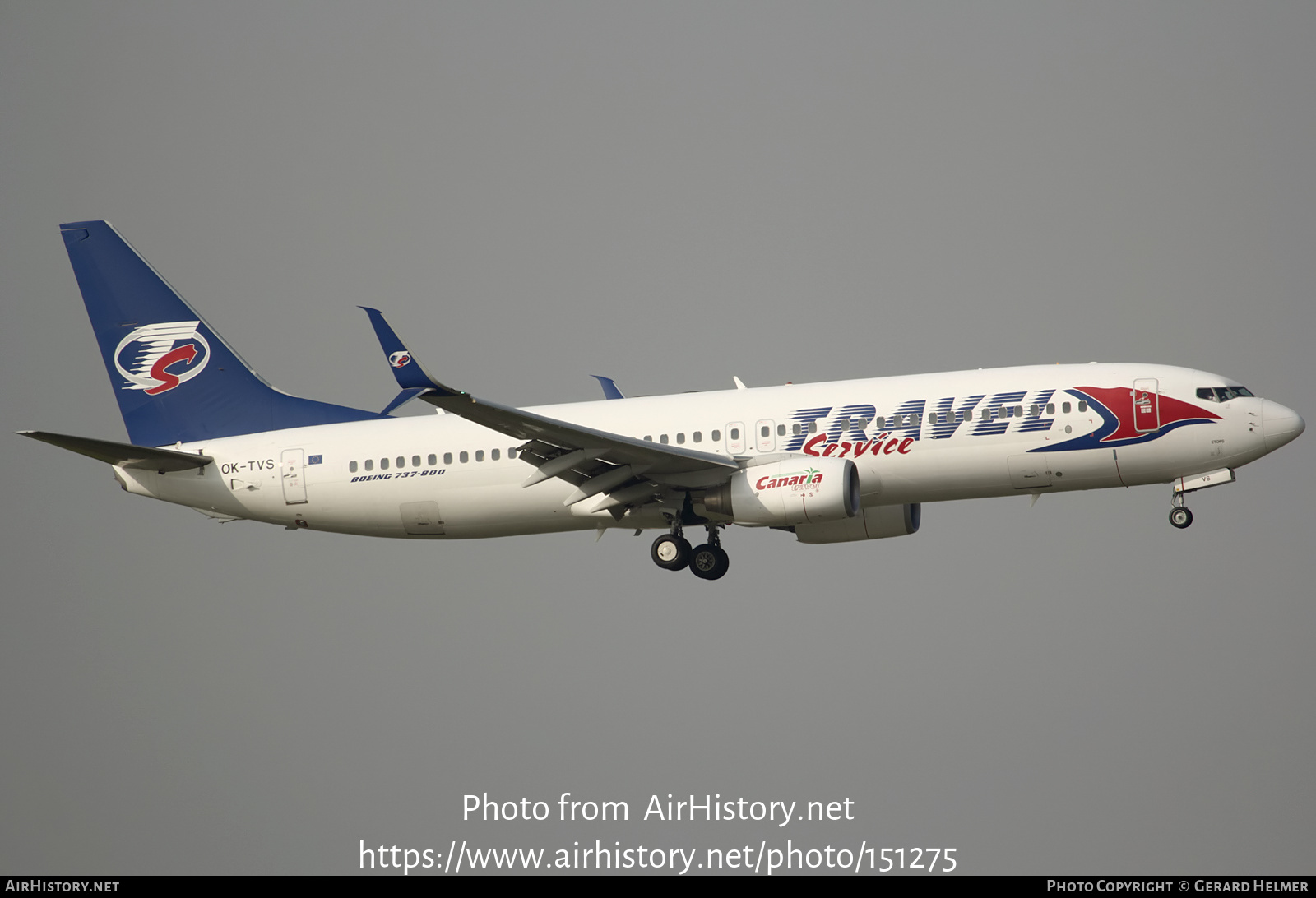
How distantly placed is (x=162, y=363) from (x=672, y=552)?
51.2 ft

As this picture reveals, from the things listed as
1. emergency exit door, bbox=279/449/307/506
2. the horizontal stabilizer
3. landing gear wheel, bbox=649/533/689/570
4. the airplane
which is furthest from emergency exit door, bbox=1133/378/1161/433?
the horizontal stabilizer

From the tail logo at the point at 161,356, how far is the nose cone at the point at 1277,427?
90.8 ft

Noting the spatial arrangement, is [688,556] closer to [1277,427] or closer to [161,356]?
[1277,427]

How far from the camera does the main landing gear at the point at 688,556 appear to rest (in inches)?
1384

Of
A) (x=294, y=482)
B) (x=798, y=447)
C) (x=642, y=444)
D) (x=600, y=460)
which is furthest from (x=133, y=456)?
(x=798, y=447)

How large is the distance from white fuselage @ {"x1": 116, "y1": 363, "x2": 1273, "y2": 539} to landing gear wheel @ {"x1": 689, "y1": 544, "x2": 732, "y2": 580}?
144 centimetres

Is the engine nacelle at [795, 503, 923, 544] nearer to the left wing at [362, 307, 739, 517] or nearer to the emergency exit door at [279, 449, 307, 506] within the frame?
the left wing at [362, 307, 739, 517]

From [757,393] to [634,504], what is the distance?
411 centimetres

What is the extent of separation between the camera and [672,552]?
35125 mm

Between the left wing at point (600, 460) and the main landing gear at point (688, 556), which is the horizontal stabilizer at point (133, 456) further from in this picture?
the main landing gear at point (688, 556)

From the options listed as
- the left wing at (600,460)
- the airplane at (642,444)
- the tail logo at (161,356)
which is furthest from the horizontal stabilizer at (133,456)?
the left wing at (600,460)

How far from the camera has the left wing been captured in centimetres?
3042

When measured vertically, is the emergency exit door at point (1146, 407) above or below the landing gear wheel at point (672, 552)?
above

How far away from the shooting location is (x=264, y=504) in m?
36.7
